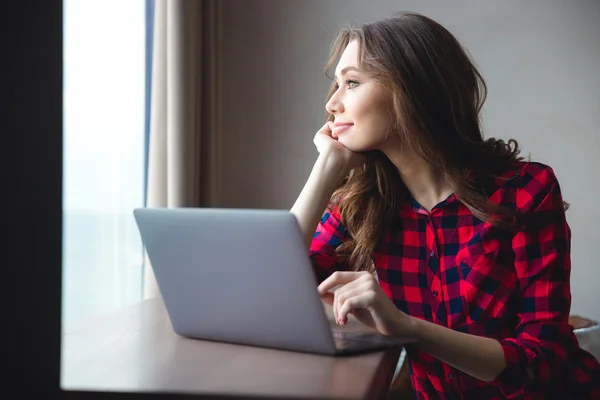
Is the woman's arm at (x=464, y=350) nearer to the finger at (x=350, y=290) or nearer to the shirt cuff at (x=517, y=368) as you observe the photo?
the shirt cuff at (x=517, y=368)

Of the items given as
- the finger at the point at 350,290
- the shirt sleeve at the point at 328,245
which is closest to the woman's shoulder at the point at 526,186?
the shirt sleeve at the point at 328,245

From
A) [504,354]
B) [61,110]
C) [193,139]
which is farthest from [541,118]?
[61,110]

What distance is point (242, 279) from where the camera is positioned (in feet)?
2.79

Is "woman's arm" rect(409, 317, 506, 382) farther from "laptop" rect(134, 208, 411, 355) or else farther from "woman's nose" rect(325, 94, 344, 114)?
"woman's nose" rect(325, 94, 344, 114)

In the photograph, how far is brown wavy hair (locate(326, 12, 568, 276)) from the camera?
4.46 feet

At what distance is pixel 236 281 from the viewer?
0.85 metres

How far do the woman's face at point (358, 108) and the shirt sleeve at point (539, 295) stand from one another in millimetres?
295

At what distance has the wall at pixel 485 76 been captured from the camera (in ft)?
9.79

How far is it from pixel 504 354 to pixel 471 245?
32 cm

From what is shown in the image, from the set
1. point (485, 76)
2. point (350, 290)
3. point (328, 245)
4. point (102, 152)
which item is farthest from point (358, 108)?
point (485, 76)

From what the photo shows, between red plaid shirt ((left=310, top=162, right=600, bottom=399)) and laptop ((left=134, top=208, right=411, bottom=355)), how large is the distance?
0.31 m

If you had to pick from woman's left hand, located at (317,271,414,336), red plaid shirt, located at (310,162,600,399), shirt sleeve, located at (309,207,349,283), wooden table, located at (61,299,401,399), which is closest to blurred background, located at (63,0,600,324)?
shirt sleeve, located at (309,207,349,283)

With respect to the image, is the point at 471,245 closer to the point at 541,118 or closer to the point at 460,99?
the point at 460,99

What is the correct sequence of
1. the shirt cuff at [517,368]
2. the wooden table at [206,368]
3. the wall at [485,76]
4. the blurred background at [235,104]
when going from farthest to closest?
the wall at [485,76] < the blurred background at [235,104] < the shirt cuff at [517,368] < the wooden table at [206,368]
